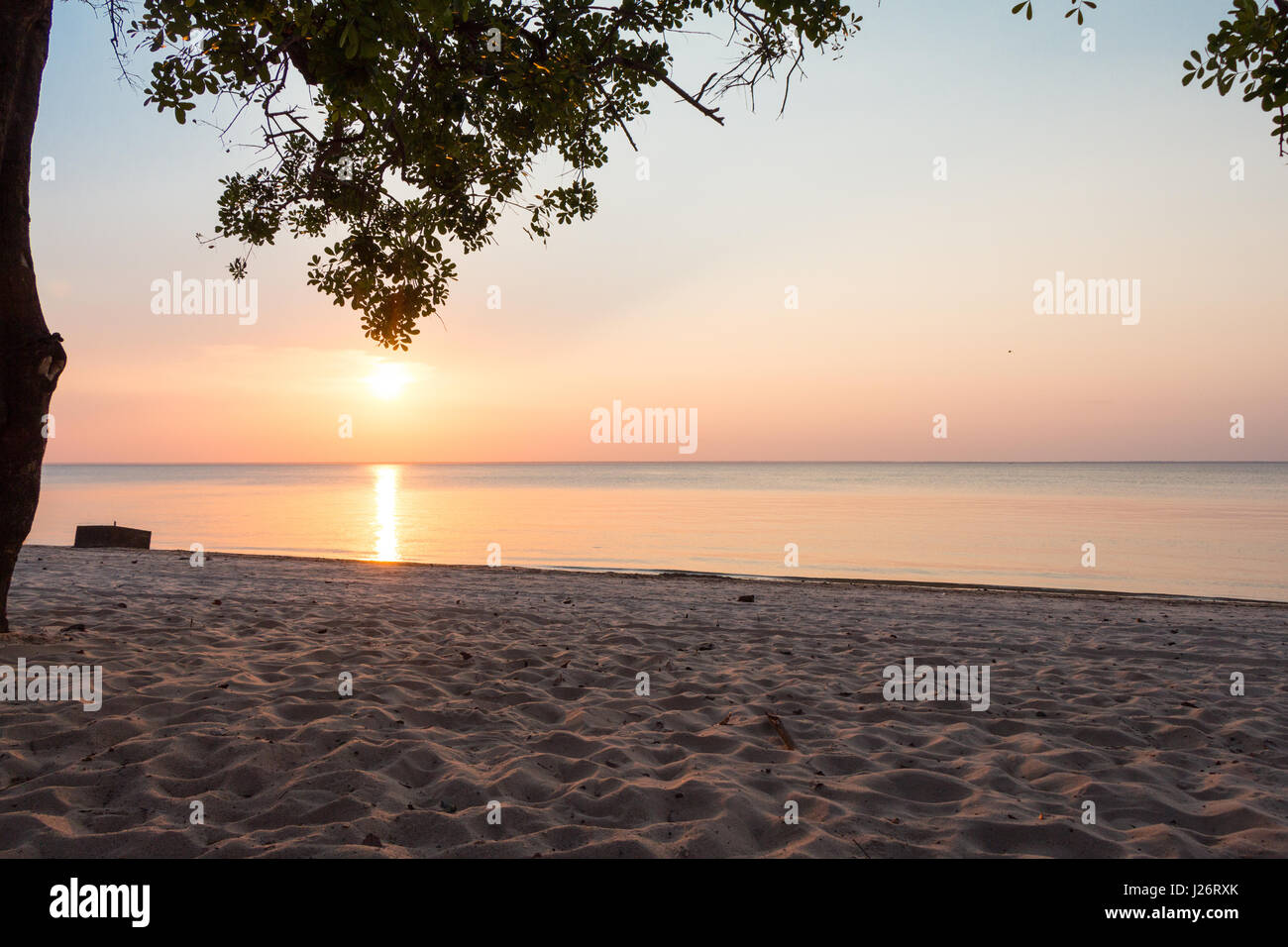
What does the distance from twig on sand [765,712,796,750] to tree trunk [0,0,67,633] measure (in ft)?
23.2

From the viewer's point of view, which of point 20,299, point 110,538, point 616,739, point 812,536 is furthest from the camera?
point 812,536

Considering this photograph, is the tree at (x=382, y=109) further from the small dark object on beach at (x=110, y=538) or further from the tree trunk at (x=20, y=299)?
the small dark object on beach at (x=110, y=538)

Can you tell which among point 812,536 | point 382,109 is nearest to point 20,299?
point 382,109

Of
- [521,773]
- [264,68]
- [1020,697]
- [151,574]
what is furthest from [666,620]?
[151,574]

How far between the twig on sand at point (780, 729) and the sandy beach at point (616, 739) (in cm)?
6

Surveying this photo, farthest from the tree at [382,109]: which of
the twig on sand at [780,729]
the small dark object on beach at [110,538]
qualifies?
the small dark object on beach at [110,538]

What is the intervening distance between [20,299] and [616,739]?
6.66 m

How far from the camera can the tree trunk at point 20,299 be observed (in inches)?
250

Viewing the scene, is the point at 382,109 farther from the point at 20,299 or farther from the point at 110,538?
the point at 110,538

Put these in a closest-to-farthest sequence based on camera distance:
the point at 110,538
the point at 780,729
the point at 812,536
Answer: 1. the point at 780,729
2. the point at 110,538
3. the point at 812,536

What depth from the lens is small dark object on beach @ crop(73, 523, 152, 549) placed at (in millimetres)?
19000

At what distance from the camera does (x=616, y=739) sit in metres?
5.25

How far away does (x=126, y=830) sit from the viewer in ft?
11.8
